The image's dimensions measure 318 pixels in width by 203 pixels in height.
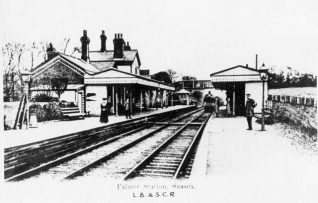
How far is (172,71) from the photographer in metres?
79.4

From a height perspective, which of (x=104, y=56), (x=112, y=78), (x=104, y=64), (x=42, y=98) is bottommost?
(x=42, y=98)

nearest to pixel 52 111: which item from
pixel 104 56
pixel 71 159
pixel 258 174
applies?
pixel 71 159

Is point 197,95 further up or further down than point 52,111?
further up

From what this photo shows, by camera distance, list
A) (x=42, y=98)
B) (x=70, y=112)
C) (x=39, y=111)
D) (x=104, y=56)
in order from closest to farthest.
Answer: (x=39, y=111) → (x=70, y=112) → (x=42, y=98) → (x=104, y=56)

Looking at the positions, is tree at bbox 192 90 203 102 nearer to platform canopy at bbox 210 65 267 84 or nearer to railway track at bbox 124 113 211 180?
platform canopy at bbox 210 65 267 84

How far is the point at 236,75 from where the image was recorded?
64.6 ft

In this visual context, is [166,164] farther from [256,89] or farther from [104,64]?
[104,64]

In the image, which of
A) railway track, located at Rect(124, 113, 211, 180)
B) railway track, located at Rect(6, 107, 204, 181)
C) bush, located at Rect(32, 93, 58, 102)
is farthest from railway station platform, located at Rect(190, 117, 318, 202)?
bush, located at Rect(32, 93, 58, 102)

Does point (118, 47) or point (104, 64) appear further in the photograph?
point (104, 64)

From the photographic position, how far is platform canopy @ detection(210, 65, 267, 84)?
19625mm

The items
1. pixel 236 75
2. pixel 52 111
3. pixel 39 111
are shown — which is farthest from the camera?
pixel 236 75

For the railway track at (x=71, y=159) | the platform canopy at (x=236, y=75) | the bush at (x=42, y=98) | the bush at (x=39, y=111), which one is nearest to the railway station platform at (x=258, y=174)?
the railway track at (x=71, y=159)

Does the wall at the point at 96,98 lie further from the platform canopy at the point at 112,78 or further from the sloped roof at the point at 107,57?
the sloped roof at the point at 107,57

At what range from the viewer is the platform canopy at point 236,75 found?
19.6m
